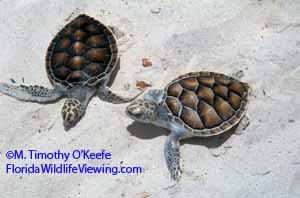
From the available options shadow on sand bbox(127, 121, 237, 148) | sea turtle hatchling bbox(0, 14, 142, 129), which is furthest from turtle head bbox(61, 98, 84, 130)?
shadow on sand bbox(127, 121, 237, 148)

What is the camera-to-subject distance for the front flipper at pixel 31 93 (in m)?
5.32

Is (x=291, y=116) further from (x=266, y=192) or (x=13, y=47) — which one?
(x=13, y=47)

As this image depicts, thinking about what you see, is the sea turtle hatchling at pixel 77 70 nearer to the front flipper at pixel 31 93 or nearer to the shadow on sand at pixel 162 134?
the front flipper at pixel 31 93

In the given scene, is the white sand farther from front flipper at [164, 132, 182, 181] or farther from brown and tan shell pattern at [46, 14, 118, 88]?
brown and tan shell pattern at [46, 14, 118, 88]

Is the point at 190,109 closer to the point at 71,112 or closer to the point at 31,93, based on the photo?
the point at 71,112

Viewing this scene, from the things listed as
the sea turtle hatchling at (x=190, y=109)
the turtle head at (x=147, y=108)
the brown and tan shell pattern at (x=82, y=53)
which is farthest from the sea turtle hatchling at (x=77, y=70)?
the sea turtle hatchling at (x=190, y=109)

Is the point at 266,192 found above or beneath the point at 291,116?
beneath

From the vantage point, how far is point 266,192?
4484 millimetres

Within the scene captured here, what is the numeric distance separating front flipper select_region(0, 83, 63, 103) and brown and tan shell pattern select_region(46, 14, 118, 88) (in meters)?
0.18

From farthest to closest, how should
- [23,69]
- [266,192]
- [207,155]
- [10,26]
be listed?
[10,26] < [23,69] < [207,155] < [266,192]

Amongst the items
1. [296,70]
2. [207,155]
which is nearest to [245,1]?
[296,70]

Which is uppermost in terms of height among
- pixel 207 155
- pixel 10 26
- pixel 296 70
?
pixel 10 26

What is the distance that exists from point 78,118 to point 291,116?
8.21 ft

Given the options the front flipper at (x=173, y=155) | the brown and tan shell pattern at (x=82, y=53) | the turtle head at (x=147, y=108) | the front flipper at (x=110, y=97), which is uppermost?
the brown and tan shell pattern at (x=82, y=53)
